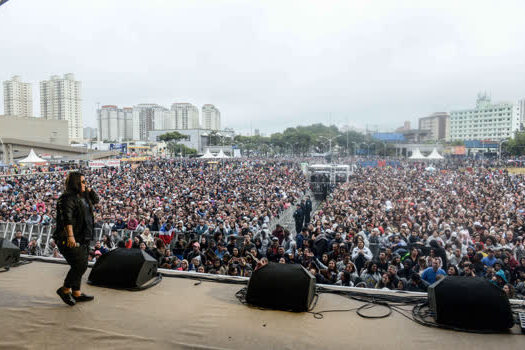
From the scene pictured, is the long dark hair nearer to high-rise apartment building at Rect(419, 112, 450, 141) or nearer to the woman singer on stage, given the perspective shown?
the woman singer on stage

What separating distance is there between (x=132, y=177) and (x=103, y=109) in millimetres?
118801

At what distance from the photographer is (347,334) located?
246 centimetres

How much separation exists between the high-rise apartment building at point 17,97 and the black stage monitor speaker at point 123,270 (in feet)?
315

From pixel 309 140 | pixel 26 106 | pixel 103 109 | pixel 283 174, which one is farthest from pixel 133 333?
pixel 103 109

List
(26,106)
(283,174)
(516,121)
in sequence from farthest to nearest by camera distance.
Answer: (516,121) < (26,106) < (283,174)

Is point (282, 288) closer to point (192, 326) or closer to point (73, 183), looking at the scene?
point (192, 326)

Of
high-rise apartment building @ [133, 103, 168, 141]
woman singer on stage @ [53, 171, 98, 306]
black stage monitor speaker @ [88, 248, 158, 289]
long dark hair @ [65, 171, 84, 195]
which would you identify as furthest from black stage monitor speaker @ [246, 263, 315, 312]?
high-rise apartment building @ [133, 103, 168, 141]

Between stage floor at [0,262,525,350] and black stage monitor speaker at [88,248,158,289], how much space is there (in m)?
0.13

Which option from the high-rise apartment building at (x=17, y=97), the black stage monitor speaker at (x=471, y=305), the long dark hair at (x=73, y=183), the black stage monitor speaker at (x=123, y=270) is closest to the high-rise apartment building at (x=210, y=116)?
the high-rise apartment building at (x=17, y=97)

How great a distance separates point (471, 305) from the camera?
2.49 metres

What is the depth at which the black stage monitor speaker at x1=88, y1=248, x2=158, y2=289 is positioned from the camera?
333 cm

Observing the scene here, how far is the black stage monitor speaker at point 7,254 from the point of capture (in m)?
3.87

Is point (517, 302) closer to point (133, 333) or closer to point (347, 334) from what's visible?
point (347, 334)

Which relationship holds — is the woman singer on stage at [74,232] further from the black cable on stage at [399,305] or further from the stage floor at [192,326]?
the black cable on stage at [399,305]
